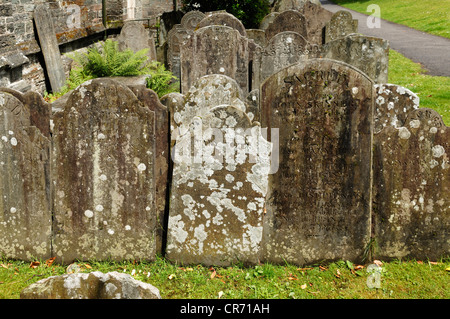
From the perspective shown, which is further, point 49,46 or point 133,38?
point 133,38

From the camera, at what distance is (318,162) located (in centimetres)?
424

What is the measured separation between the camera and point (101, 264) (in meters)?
4.40

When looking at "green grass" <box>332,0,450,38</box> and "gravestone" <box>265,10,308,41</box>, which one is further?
"green grass" <box>332,0,450,38</box>

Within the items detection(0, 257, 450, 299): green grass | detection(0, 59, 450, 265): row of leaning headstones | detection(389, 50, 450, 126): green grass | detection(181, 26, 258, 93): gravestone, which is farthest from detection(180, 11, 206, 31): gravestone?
detection(0, 257, 450, 299): green grass

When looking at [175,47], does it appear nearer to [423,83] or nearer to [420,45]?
[423,83]

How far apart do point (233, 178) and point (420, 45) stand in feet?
57.6

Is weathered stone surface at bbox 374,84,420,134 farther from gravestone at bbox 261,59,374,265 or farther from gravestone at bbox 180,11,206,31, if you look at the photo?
gravestone at bbox 180,11,206,31

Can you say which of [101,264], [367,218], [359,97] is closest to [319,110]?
[359,97]

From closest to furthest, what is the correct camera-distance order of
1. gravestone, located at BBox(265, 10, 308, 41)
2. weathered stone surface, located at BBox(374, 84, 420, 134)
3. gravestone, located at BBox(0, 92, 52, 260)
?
gravestone, located at BBox(0, 92, 52, 260), weathered stone surface, located at BBox(374, 84, 420, 134), gravestone, located at BBox(265, 10, 308, 41)

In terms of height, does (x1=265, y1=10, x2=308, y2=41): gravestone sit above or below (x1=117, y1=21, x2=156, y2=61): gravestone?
above

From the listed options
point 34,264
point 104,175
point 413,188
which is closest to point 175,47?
point 104,175

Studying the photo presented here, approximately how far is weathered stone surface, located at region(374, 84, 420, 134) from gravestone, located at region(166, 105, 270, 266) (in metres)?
1.88

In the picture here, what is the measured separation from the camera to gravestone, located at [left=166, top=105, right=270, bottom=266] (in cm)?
414

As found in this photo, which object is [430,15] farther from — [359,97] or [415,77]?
[359,97]
